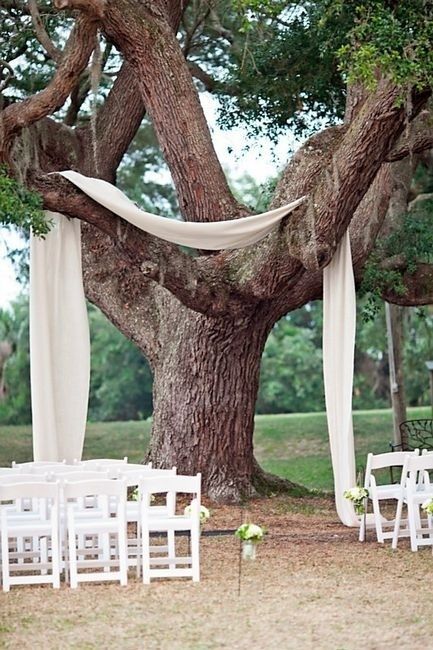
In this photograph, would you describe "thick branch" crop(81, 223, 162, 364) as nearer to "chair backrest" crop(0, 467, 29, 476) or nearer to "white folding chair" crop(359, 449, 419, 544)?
"chair backrest" crop(0, 467, 29, 476)

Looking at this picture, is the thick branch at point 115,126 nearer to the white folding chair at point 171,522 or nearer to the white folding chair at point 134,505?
the white folding chair at point 134,505

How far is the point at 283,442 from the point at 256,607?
1392 centimetres

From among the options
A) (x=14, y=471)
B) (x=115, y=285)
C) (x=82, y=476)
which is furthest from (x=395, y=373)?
(x=82, y=476)

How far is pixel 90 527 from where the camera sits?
7023 mm

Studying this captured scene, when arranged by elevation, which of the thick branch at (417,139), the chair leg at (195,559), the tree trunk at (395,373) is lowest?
the chair leg at (195,559)

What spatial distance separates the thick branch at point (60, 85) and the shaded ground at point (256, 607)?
11.3 ft

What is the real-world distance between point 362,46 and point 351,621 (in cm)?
388

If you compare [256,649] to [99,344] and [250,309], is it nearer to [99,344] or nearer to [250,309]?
[250,309]

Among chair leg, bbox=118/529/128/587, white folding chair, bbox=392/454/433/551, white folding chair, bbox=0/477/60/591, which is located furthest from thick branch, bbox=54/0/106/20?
white folding chair, bbox=392/454/433/551

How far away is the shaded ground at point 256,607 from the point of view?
5.64 m

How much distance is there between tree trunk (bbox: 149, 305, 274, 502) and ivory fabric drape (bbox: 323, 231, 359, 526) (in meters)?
1.39

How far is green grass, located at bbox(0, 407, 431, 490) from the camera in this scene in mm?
18281

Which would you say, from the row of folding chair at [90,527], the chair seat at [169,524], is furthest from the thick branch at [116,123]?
the chair seat at [169,524]

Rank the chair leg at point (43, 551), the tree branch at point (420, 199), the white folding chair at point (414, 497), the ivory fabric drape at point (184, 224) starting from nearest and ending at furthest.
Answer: the chair leg at point (43, 551)
the white folding chair at point (414, 497)
the ivory fabric drape at point (184, 224)
the tree branch at point (420, 199)
